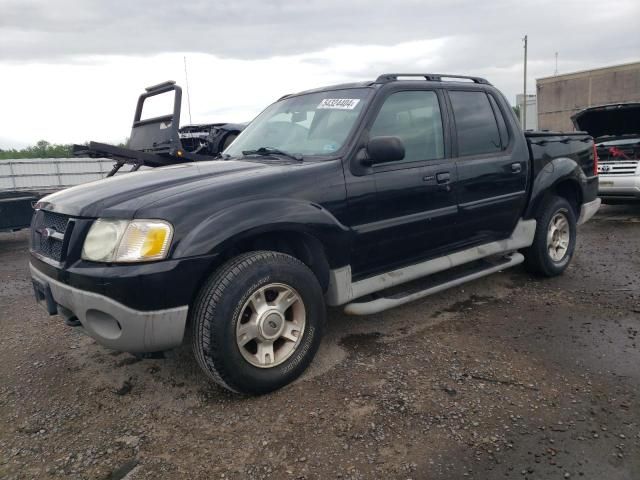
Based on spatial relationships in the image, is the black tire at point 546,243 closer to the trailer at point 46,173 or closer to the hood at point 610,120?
the hood at point 610,120

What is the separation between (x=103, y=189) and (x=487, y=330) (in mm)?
2809

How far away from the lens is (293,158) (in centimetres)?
338

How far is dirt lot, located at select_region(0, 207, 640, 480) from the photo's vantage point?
229 centimetres

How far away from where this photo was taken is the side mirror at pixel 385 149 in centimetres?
313

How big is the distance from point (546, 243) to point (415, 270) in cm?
178

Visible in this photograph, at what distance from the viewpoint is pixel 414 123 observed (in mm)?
3701

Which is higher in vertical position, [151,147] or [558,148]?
[151,147]

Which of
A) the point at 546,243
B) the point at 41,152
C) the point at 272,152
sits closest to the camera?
the point at 272,152

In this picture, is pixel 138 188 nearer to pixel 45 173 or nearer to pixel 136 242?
pixel 136 242

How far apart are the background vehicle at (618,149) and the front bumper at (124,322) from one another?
298 inches

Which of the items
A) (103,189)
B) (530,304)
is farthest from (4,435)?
(530,304)

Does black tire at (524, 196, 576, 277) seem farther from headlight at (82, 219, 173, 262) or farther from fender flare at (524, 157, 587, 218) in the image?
headlight at (82, 219, 173, 262)

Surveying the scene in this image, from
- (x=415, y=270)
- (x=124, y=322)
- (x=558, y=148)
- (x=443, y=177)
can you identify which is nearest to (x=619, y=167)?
(x=558, y=148)

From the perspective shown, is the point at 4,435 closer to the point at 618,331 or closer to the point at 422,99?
the point at 422,99
